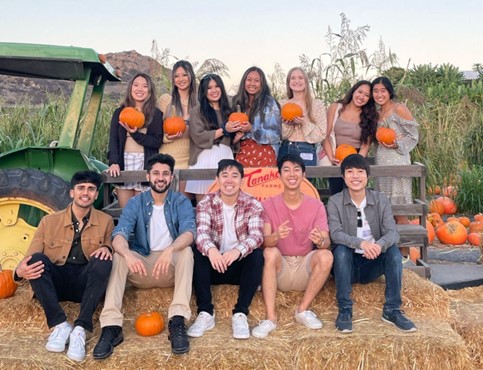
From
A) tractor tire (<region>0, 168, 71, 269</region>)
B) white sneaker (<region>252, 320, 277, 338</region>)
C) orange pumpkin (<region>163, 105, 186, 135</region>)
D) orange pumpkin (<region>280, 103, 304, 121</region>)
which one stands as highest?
orange pumpkin (<region>280, 103, 304, 121</region>)

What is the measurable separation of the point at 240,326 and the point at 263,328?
0.53 ft

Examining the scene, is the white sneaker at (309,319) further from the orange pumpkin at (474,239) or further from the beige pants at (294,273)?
the orange pumpkin at (474,239)

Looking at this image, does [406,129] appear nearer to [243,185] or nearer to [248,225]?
[243,185]

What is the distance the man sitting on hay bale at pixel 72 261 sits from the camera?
3.80 m

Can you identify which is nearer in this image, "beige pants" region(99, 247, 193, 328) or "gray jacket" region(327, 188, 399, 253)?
"beige pants" region(99, 247, 193, 328)

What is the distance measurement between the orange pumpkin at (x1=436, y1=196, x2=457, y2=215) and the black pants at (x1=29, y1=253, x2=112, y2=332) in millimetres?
5787

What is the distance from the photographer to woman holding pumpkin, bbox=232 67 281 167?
5102 mm

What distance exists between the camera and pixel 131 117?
4816 millimetres

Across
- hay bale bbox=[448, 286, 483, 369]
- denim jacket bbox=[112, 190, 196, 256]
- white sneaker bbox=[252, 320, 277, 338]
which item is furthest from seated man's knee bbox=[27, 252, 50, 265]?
hay bale bbox=[448, 286, 483, 369]

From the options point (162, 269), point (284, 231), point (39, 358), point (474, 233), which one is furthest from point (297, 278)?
point (474, 233)

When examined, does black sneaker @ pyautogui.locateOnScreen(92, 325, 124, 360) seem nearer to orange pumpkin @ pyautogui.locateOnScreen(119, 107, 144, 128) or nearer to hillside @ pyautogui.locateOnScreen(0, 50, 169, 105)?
orange pumpkin @ pyautogui.locateOnScreen(119, 107, 144, 128)

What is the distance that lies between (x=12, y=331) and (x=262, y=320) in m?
1.74

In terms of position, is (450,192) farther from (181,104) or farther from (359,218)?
(181,104)

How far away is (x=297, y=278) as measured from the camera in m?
4.24
